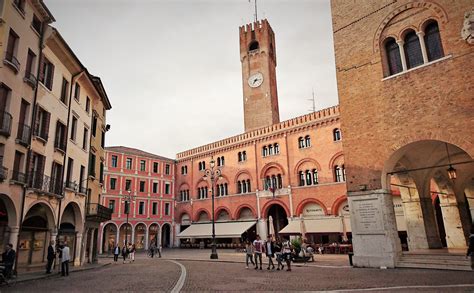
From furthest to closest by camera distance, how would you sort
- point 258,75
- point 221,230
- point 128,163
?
point 258,75 → point 128,163 → point 221,230

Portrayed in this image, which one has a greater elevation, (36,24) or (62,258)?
(36,24)

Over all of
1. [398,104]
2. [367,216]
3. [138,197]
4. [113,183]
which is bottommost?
[367,216]

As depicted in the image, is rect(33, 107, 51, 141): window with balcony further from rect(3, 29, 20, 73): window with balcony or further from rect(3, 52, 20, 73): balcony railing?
rect(3, 29, 20, 73): window with balcony

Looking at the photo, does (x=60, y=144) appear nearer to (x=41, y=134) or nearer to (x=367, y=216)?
(x=41, y=134)

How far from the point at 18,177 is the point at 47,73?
5.94 m

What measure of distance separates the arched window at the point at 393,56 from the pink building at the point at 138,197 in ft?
106

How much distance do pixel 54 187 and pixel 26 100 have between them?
472 cm

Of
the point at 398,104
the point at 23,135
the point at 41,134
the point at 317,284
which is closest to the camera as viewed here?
the point at 317,284

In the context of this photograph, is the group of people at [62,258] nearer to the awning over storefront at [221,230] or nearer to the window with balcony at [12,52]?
the window with balcony at [12,52]

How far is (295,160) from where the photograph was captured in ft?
105

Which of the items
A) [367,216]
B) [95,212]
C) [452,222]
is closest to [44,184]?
[95,212]

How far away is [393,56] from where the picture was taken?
1455cm

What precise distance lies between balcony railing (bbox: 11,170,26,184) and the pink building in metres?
26.0

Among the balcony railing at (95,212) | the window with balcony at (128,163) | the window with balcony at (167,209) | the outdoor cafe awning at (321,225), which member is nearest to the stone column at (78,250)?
the balcony railing at (95,212)
